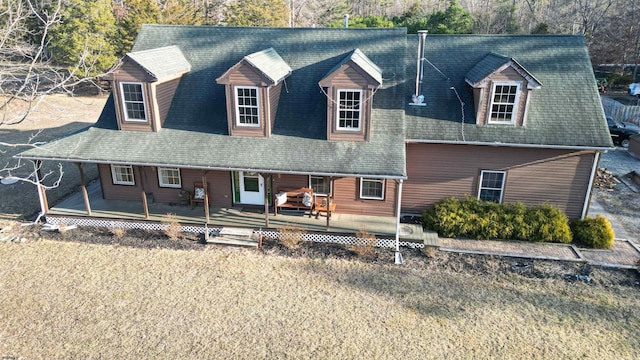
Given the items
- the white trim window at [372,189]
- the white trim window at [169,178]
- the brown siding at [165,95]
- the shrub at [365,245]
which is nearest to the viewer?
the shrub at [365,245]

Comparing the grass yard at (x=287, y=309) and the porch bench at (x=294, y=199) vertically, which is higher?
the porch bench at (x=294, y=199)

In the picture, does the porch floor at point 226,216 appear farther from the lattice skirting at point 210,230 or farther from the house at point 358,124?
the house at point 358,124

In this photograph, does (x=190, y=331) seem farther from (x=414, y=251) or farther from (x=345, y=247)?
(x=414, y=251)

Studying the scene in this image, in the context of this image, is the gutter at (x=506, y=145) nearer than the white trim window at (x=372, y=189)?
Yes

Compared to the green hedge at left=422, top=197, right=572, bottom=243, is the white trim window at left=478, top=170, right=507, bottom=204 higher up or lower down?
higher up

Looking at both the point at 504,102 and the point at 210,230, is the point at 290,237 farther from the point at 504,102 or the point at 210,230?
the point at 504,102

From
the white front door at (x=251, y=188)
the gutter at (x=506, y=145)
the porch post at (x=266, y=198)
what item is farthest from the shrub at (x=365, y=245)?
the white front door at (x=251, y=188)

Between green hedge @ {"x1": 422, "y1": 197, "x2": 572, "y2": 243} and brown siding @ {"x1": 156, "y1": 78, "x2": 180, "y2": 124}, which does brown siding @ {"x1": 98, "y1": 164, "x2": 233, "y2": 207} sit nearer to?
brown siding @ {"x1": 156, "y1": 78, "x2": 180, "y2": 124}

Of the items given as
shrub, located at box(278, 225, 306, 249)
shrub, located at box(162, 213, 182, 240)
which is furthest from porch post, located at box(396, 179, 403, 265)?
shrub, located at box(162, 213, 182, 240)
